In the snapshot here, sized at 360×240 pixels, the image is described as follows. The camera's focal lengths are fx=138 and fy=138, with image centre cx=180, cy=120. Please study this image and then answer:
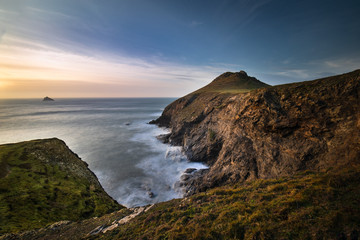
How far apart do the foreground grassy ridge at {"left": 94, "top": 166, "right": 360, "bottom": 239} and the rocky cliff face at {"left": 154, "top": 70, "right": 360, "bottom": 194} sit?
26.2 ft

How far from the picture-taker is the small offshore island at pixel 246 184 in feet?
24.7

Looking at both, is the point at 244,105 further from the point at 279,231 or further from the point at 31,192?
the point at 31,192

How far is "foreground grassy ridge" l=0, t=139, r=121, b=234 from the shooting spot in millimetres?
14336

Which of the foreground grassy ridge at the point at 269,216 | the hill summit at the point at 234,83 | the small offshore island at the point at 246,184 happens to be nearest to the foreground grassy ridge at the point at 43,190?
the small offshore island at the point at 246,184

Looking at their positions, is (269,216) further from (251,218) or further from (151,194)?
(151,194)

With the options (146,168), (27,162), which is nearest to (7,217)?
(27,162)

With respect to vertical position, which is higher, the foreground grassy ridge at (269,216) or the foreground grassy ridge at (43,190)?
the foreground grassy ridge at (269,216)

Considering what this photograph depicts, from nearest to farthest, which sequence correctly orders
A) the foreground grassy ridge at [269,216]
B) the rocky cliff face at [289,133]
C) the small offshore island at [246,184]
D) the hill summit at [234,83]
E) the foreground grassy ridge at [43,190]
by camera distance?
the foreground grassy ridge at [269,216] → the small offshore island at [246,184] → the foreground grassy ridge at [43,190] → the rocky cliff face at [289,133] → the hill summit at [234,83]

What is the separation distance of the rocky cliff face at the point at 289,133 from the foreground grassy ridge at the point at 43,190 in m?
15.6

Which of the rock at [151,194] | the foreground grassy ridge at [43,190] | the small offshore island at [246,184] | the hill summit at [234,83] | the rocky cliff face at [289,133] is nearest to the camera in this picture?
the small offshore island at [246,184]

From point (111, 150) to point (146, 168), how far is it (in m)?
17.6

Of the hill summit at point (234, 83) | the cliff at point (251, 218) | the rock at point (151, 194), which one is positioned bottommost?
the rock at point (151, 194)

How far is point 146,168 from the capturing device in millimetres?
33938

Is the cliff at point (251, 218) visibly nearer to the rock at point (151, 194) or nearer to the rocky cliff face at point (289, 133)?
the rocky cliff face at point (289, 133)
